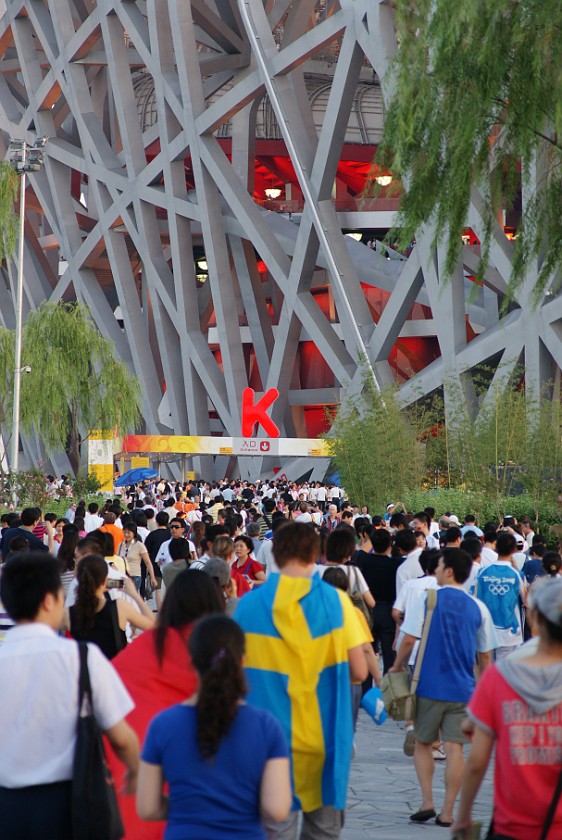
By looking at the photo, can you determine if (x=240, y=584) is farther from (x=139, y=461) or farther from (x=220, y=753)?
(x=139, y=461)

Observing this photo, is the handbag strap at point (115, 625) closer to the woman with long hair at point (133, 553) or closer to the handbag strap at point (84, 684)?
the handbag strap at point (84, 684)

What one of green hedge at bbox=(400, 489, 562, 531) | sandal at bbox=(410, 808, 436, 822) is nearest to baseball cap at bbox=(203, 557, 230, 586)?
sandal at bbox=(410, 808, 436, 822)

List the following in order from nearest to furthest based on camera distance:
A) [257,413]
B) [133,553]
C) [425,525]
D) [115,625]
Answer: [115,625], [133,553], [425,525], [257,413]

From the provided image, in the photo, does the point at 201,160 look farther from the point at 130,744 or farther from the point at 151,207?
the point at 130,744

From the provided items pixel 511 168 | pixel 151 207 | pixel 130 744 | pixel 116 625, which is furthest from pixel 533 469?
pixel 151 207

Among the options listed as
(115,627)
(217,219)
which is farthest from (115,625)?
(217,219)

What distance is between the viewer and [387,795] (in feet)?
24.9

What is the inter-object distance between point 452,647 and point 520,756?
3312 millimetres

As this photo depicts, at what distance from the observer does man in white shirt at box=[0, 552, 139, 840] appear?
3809 mm

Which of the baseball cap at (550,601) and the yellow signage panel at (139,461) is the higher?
the yellow signage panel at (139,461)

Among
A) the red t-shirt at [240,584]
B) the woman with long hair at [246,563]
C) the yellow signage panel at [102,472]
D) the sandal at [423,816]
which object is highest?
the yellow signage panel at [102,472]

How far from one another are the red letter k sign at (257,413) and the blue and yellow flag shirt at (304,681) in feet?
113

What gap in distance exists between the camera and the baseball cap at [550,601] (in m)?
3.72

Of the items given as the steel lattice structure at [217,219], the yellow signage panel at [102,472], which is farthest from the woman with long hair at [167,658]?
the yellow signage panel at [102,472]
